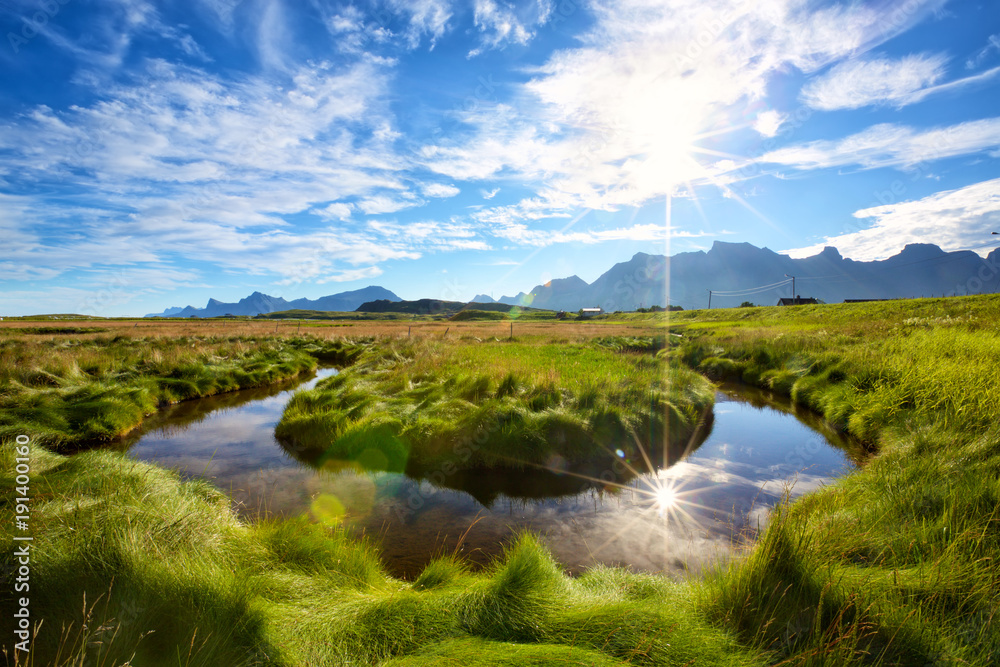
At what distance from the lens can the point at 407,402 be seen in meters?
12.8

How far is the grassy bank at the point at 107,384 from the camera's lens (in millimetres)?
10258

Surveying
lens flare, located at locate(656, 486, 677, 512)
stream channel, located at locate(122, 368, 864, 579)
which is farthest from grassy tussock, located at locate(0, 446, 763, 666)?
lens flare, located at locate(656, 486, 677, 512)

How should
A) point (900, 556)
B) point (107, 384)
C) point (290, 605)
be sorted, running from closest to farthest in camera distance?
Result: point (290, 605) < point (900, 556) < point (107, 384)

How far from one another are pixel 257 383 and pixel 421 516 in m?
16.4

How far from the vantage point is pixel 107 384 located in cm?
1384

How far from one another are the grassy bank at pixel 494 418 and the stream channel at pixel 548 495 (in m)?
0.59

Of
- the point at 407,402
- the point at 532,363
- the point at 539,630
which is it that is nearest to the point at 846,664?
the point at 539,630

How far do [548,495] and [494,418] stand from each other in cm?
263

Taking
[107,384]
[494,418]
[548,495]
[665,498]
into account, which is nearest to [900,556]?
[665,498]

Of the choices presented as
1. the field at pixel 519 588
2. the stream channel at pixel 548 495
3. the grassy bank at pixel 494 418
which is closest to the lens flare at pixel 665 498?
the stream channel at pixel 548 495

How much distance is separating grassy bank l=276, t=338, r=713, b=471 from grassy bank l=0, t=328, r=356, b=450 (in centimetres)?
482

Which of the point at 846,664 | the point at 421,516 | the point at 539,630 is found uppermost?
the point at 846,664

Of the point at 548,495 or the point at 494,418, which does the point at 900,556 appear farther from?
the point at 494,418

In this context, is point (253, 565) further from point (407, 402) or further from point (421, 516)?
point (407, 402)
